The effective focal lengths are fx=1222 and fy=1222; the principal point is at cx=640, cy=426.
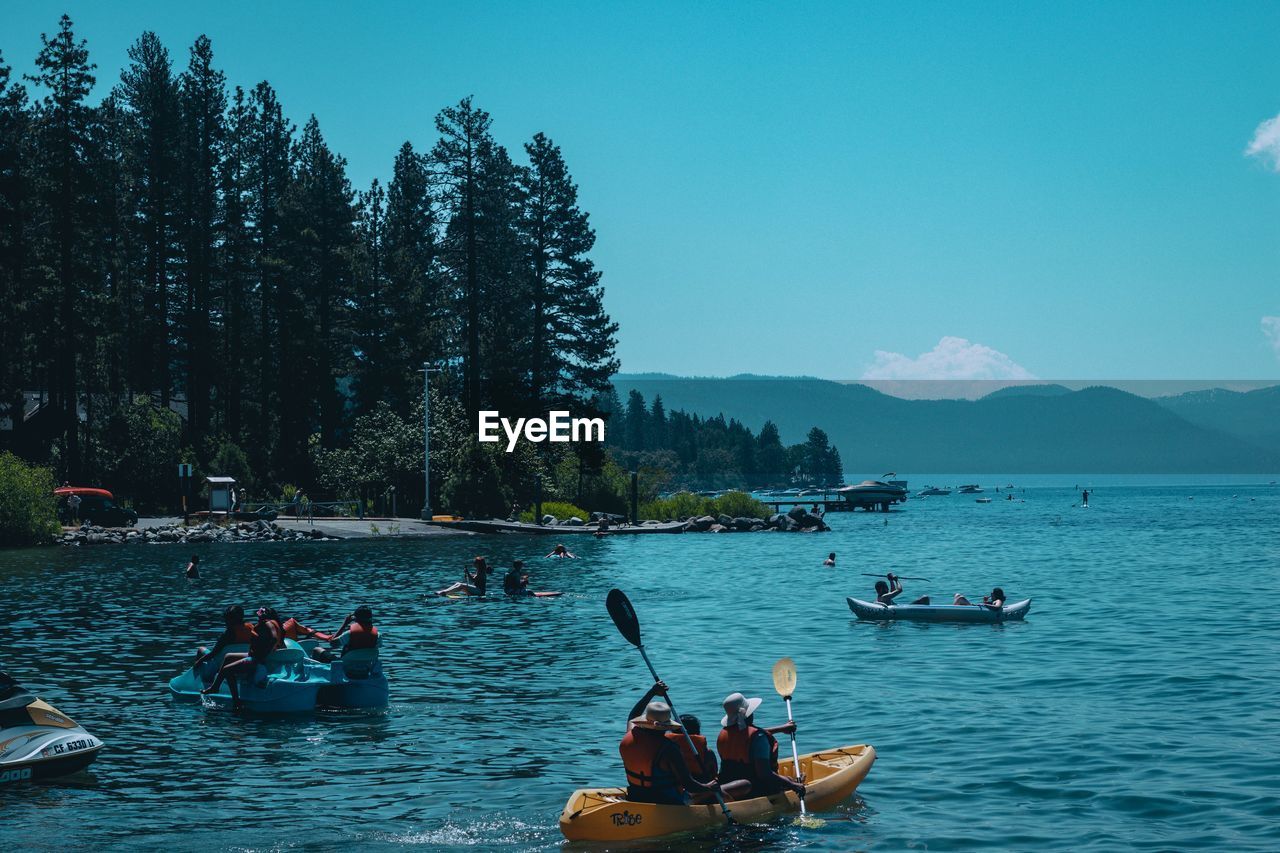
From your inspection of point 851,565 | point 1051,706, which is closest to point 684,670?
point 1051,706

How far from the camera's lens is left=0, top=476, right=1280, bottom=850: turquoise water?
15086mm

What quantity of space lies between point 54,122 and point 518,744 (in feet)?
197

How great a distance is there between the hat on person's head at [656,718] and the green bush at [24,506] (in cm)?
5363

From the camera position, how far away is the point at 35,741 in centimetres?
1706

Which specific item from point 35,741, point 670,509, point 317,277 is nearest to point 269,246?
point 317,277

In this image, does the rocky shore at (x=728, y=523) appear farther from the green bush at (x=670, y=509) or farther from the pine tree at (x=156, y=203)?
the pine tree at (x=156, y=203)

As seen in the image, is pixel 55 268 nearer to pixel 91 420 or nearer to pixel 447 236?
pixel 91 420

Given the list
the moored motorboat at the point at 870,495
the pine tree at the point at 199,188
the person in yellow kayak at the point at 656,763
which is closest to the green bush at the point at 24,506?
the pine tree at the point at 199,188

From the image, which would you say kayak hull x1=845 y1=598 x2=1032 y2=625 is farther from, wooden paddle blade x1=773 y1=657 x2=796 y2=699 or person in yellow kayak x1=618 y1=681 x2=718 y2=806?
person in yellow kayak x1=618 y1=681 x2=718 y2=806

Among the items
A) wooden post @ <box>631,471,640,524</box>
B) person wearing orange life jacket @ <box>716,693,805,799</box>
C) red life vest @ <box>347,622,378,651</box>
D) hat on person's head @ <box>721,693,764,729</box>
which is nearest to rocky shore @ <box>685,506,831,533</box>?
wooden post @ <box>631,471,640,524</box>

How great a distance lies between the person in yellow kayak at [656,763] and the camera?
14219mm

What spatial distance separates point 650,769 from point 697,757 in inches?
26.7

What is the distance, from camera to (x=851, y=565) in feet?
201

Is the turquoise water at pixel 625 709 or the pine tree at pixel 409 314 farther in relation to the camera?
the pine tree at pixel 409 314
